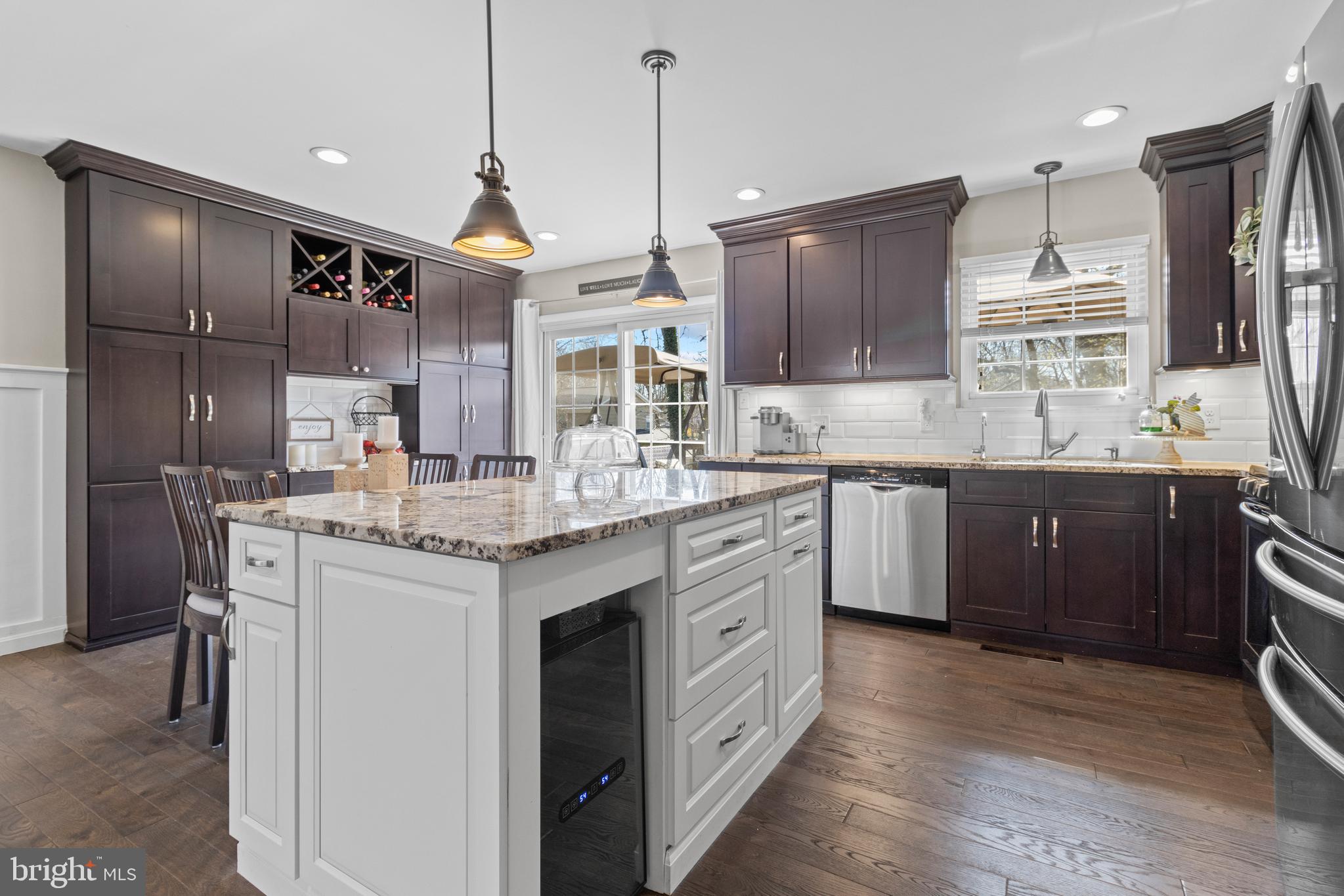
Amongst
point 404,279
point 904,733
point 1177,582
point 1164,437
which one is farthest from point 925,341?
point 404,279

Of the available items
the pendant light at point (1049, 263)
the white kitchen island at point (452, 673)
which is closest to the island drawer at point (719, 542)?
the white kitchen island at point (452, 673)

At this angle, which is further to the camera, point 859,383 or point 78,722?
point 859,383

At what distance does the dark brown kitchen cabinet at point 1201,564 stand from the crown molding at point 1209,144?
5.20ft

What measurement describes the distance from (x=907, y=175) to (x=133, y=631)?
4966mm

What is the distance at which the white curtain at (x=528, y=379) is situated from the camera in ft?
18.7

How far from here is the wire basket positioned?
4.92m

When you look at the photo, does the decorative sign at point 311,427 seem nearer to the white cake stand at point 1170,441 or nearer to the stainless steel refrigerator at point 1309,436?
the stainless steel refrigerator at point 1309,436

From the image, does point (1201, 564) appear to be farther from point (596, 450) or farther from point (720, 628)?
point (596, 450)

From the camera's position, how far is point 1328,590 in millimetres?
1032

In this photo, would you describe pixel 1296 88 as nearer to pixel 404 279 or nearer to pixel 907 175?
pixel 907 175

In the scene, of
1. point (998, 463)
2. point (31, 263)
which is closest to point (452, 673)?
point (998, 463)

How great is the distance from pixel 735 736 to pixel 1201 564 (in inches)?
97.8

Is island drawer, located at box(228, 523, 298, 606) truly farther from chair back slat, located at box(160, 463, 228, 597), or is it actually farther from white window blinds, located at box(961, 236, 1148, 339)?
white window blinds, located at box(961, 236, 1148, 339)

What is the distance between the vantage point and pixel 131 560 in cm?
343
